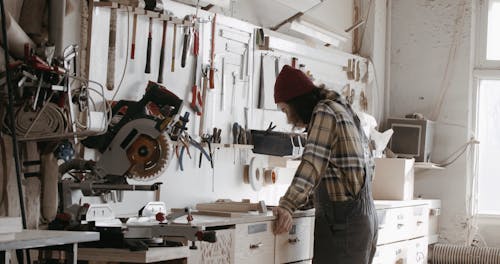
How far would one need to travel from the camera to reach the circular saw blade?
307 cm

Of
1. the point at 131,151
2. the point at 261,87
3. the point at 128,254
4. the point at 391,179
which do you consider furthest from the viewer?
the point at 391,179

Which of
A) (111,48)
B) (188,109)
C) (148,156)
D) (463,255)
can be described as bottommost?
(463,255)

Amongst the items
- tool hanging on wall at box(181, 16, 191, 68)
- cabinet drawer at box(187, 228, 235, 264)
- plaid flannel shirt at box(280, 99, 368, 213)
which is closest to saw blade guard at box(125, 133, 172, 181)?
cabinet drawer at box(187, 228, 235, 264)

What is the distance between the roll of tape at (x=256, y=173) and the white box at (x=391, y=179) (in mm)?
1223

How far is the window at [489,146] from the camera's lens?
6.02 m

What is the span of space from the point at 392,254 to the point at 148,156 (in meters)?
2.35

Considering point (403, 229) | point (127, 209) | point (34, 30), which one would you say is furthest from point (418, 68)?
point (34, 30)

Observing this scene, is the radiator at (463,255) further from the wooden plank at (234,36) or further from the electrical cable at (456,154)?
the wooden plank at (234,36)

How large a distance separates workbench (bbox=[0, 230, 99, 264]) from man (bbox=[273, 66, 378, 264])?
1.20m

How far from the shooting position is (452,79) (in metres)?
6.02

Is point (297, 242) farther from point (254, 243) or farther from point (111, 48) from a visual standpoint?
point (111, 48)

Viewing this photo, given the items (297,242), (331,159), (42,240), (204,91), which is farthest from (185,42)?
(42,240)

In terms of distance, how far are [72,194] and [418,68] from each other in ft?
12.1

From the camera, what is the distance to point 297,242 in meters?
3.74
